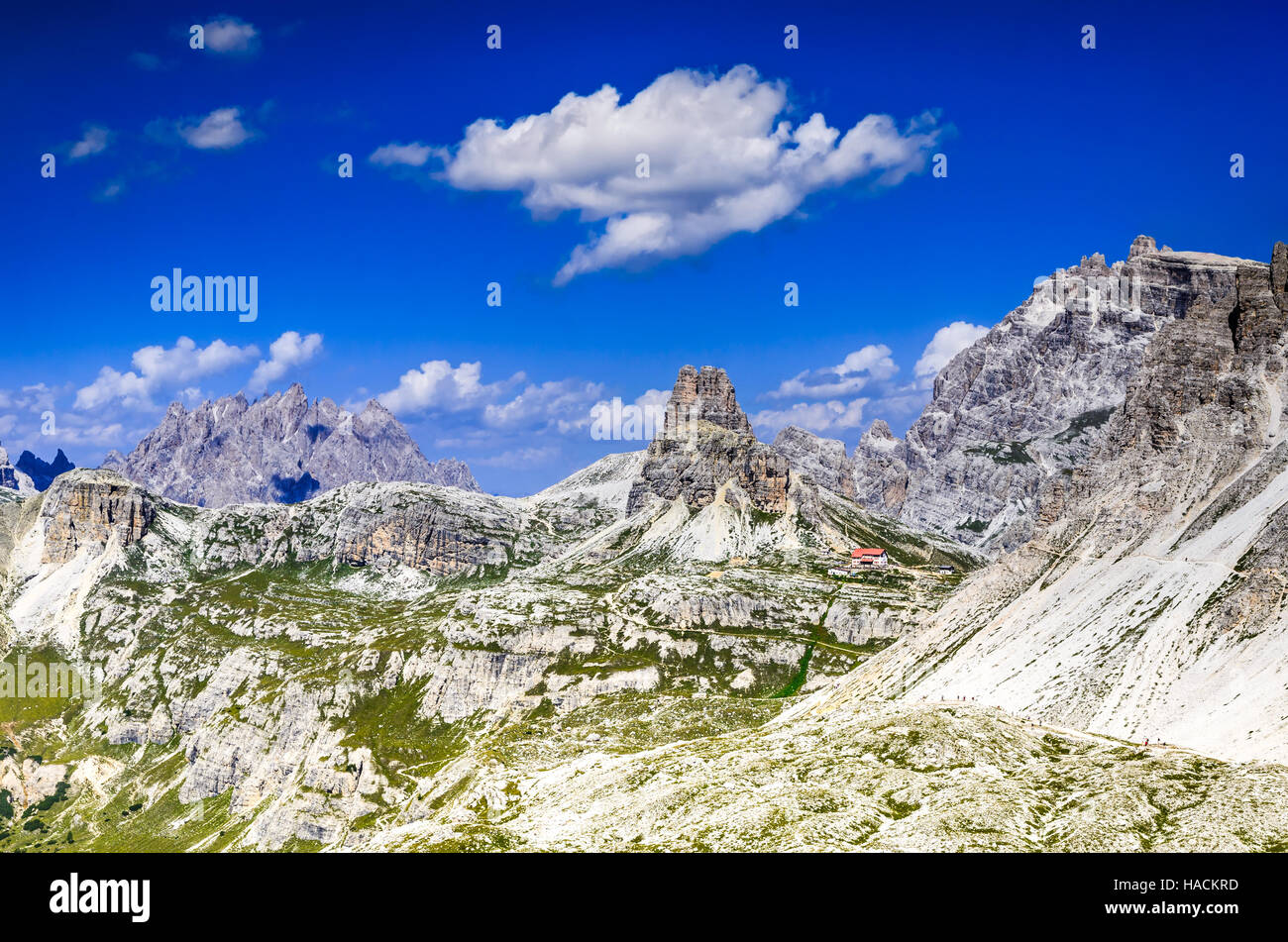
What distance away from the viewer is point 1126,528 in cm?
19200

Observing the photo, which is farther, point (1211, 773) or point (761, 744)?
point (761, 744)

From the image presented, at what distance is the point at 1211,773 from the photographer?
112250mm

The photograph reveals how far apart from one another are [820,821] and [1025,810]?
22.6 meters
